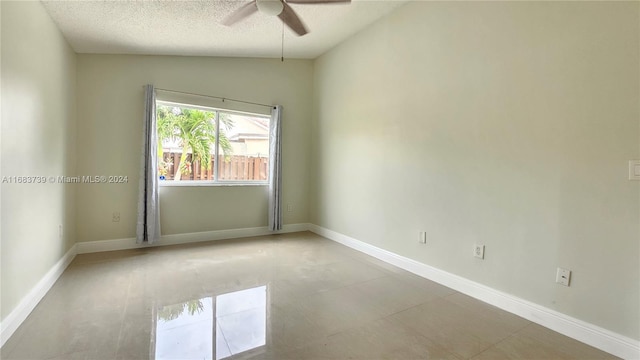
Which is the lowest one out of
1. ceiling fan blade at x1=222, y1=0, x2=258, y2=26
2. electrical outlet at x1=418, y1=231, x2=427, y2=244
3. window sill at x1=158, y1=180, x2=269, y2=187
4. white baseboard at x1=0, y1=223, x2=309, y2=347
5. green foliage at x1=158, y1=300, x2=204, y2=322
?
green foliage at x1=158, y1=300, x2=204, y2=322

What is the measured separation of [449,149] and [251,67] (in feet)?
10.5

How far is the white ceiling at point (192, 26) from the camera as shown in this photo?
2668 mm

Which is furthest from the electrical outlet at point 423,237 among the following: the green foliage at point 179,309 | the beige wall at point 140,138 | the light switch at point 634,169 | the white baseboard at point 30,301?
the white baseboard at point 30,301

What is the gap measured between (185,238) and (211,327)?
2.48 m

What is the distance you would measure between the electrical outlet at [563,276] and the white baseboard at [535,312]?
0.22m

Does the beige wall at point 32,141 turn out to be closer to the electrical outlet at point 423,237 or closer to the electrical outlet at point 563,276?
the electrical outlet at point 423,237

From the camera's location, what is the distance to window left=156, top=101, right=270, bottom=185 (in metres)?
4.08

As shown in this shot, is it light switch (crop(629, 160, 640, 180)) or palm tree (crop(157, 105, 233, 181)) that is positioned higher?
palm tree (crop(157, 105, 233, 181))

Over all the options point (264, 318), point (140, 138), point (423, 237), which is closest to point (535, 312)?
point (423, 237)

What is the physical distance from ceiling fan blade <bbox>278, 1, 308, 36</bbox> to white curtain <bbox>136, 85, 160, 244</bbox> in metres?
2.14

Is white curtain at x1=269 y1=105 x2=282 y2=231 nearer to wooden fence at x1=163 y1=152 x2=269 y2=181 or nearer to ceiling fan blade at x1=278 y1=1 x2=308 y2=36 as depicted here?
wooden fence at x1=163 y1=152 x2=269 y2=181

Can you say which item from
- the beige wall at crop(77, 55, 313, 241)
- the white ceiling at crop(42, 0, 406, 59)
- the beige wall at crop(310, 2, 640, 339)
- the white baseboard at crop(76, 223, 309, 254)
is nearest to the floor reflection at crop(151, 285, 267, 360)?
the beige wall at crop(310, 2, 640, 339)

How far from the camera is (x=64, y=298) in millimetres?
2371

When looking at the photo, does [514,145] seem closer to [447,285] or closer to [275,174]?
[447,285]
